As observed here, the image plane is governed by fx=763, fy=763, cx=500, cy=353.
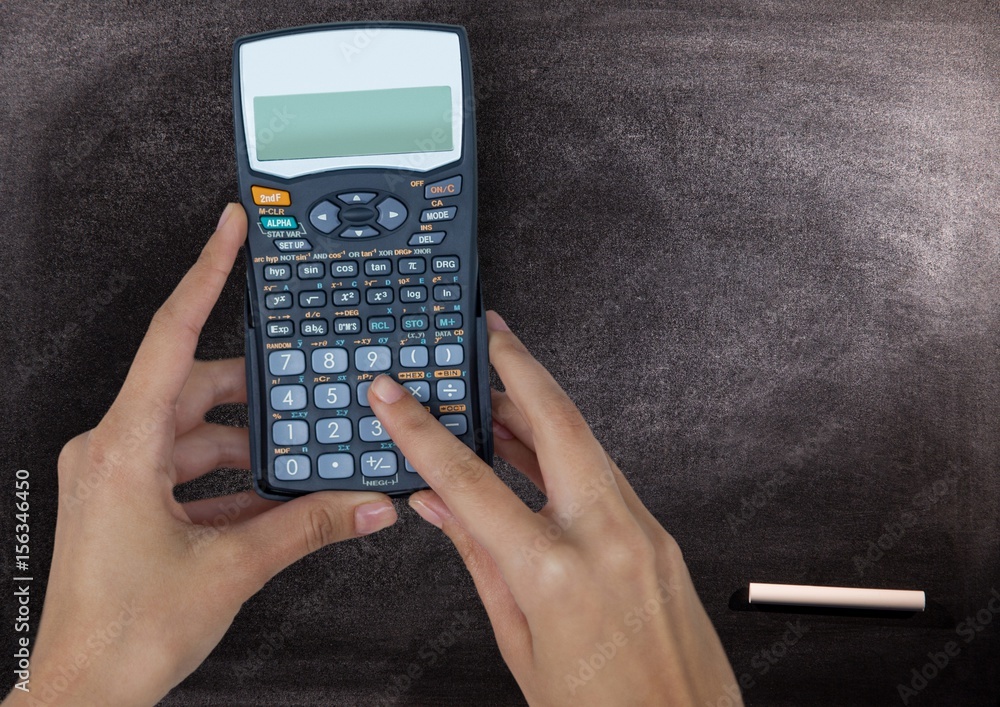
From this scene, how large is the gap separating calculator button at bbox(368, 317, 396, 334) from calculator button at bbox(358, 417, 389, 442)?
0.05m

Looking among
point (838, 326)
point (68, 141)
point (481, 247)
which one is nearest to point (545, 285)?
point (481, 247)

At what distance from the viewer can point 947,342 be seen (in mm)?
514

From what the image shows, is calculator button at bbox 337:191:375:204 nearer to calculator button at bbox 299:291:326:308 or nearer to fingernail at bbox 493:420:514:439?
calculator button at bbox 299:291:326:308

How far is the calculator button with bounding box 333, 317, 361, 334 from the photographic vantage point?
44cm

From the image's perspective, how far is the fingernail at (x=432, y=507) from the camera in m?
0.42

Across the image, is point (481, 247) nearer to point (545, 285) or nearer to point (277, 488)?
point (545, 285)

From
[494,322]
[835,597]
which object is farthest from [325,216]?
[835,597]

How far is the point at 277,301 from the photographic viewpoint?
443 millimetres

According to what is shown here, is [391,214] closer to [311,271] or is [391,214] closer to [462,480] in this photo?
[311,271]

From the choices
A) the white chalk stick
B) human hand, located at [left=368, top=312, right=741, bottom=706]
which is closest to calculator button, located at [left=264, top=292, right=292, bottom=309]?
human hand, located at [left=368, top=312, right=741, bottom=706]

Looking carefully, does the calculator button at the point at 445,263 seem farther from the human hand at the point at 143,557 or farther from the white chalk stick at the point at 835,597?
the white chalk stick at the point at 835,597

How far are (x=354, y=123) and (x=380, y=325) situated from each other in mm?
119

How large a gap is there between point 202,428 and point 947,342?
493 millimetres

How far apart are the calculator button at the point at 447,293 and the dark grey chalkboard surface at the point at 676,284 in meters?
0.07
